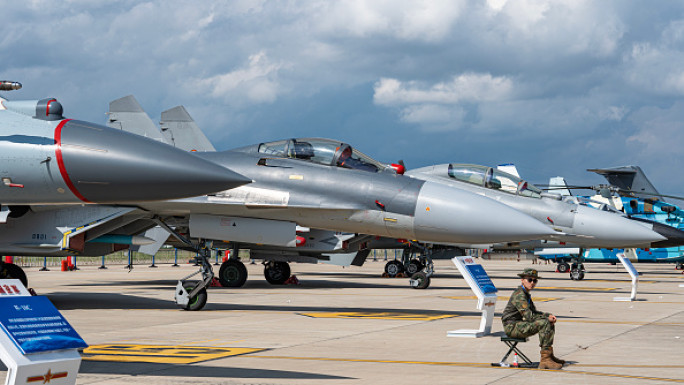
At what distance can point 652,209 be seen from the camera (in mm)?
35031

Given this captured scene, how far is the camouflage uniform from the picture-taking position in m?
8.17

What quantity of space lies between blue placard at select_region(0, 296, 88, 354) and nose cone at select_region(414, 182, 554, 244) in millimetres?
8137

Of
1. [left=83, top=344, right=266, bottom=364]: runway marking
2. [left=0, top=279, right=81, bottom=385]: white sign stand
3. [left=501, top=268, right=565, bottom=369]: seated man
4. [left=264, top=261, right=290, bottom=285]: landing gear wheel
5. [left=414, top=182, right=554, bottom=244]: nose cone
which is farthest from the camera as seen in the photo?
[left=264, top=261, right=290, bottom=285]: landing gear wheel

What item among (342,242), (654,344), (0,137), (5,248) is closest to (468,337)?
(654,344)

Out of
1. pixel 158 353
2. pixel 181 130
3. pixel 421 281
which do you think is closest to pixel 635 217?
pixel 421 281

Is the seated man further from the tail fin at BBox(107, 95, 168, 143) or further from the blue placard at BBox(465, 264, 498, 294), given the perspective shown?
the tail fin at BBox(107, 95, 168, 143)

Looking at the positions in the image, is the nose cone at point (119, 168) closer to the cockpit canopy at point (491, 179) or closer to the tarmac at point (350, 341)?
the tarmac at point (350, 341)

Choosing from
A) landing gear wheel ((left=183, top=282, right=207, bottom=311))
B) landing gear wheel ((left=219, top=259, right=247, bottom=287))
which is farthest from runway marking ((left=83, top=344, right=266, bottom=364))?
landing gear wheel ((left=219, top=259, right=247, bottom=287))

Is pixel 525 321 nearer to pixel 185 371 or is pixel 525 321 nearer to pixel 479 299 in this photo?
pixel 479 299

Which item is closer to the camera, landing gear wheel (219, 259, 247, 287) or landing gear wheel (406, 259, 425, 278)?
landing gear wheel (219, 259, 247, 287)

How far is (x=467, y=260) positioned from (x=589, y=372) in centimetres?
340

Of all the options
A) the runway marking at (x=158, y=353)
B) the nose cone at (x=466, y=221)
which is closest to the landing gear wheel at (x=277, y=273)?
the nose cone at (x=466, y=221)

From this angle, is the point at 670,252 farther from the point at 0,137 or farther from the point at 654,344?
the point at 0,137

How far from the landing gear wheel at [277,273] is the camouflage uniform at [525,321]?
49.3 feet
